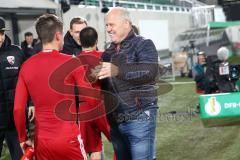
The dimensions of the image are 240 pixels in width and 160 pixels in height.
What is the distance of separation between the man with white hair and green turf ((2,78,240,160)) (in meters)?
2.80

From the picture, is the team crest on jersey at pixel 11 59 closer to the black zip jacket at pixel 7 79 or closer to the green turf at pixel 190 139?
the black zip jacket at pixel 7 79

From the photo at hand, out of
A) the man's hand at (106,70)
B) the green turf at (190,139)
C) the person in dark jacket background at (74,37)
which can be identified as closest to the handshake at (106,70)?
the man's hand at (106,70)

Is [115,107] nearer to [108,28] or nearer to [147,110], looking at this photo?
[147,110]

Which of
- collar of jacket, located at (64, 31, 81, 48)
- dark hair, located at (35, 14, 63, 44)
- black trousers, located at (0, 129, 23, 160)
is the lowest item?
black trousers, located at (0, 129, 23, 160)

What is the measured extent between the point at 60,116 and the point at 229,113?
5896 mm

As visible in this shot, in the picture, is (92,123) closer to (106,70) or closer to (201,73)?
(106,70)

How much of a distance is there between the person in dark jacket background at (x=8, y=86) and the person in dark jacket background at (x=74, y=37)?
2.30 ft

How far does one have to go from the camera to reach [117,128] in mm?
4020

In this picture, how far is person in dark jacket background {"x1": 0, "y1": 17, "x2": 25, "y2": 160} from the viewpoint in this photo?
471cm

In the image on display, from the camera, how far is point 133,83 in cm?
370

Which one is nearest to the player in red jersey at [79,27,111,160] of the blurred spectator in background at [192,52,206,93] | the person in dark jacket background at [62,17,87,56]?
the person in dark jacket background at [62,17,87,56]

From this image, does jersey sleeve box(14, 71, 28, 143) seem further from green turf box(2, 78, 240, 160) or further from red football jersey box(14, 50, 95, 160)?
green turf box(2, 78, 240, 160)

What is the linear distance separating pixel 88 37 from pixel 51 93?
1.42m

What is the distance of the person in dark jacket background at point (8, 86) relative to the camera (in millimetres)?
4715
